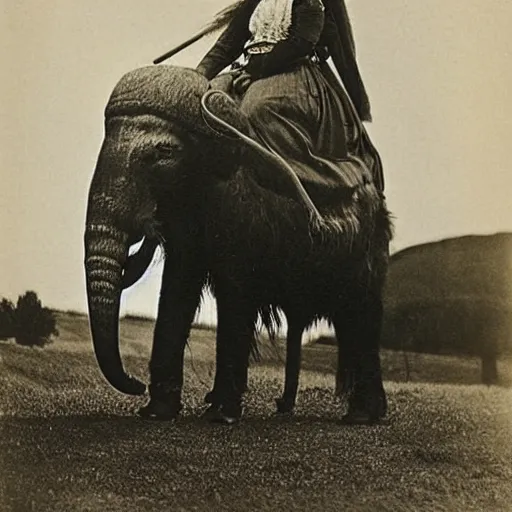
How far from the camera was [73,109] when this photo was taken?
188 cm

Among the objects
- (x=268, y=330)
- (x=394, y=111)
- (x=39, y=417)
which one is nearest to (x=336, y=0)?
(x=394, y=111)

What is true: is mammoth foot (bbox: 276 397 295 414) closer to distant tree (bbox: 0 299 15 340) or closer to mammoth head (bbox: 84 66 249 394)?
mammoth head (bbox: 84 66 249 394)

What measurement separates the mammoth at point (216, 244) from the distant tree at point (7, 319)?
17 cm

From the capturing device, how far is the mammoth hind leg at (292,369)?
1.79 m

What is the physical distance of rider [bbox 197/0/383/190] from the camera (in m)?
1.81

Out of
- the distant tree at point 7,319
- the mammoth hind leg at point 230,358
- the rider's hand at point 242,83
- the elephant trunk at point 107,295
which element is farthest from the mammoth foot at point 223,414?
the rider's hand at point 242,83

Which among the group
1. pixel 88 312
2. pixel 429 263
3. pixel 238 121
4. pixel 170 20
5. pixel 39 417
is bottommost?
pixel 39 417

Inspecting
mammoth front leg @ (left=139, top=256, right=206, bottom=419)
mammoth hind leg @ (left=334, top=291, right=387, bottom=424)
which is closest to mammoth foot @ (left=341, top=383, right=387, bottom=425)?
mammoth hind leg @ (left=334, top=291, right=387, bottom=424)

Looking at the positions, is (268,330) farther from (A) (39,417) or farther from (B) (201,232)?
(A) (39,417)

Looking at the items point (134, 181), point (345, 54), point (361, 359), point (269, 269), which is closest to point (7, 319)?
point (134, 181)

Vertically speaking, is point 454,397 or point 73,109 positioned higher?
point 73,109

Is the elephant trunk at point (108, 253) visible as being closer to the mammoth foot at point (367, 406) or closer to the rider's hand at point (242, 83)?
the rider's hand at point (242, 83)

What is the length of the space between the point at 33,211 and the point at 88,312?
21 centimetres

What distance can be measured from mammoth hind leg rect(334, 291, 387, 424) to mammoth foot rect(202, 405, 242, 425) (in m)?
0.16
